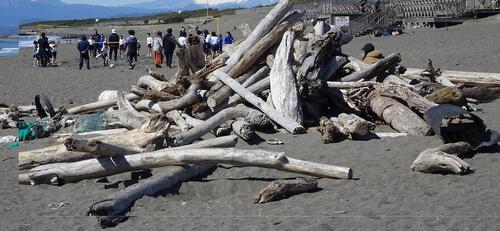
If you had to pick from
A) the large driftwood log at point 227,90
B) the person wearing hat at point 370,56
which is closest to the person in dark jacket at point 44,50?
the person wearing hat at point 370,56

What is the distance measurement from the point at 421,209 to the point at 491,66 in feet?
41.3

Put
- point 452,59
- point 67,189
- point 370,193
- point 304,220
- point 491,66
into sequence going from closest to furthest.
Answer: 1. point 304,220
2. point 370,193
3. point 67,189
4. point 491,66
5. point 452,59

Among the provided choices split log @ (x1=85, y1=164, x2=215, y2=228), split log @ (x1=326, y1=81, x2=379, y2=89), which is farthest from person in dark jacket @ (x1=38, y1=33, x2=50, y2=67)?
split log @ (x1=85, y1=164, x2=215, y2=228)

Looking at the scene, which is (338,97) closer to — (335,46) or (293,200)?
(335,46)

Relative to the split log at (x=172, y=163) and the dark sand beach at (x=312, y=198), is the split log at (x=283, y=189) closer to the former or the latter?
the dark sand beach at (x=312, y=198)

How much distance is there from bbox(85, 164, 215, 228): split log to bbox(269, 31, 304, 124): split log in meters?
2.16

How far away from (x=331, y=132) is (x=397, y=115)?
1.09 meters

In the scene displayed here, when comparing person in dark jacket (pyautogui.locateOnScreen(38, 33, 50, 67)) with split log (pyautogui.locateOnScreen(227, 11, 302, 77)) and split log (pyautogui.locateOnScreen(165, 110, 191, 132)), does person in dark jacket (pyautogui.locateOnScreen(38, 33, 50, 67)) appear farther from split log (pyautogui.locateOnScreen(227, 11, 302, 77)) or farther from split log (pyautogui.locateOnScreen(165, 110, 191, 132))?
split log (pyautogui.locateOnScreen(165, 110, 191, 132))

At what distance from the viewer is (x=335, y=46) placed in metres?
10.3

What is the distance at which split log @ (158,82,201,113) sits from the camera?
391 inches

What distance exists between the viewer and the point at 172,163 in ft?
23.1

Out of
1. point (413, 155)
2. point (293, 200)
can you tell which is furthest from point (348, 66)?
point (293, 200)

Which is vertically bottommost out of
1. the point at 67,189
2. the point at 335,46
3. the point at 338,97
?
the point at 67,189

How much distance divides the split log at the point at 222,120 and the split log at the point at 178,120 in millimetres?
409
